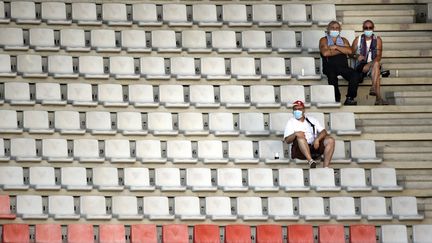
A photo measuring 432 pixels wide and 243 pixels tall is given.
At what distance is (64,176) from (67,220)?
0.57 metres

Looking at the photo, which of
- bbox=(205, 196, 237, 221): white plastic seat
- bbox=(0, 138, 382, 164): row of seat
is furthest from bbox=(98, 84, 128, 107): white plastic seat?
bbox=(205, 196, 237, 221): white plastic seat

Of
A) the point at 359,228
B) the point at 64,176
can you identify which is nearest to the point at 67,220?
the point at 64,176

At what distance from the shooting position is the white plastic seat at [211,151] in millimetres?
18828

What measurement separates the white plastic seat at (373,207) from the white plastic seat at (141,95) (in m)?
2.69

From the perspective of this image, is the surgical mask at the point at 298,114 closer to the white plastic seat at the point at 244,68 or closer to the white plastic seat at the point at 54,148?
the white plastic seat at the point at 244,68

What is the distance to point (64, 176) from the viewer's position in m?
18.5

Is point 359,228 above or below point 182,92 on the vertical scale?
below

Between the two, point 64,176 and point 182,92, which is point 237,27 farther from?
point 64,176

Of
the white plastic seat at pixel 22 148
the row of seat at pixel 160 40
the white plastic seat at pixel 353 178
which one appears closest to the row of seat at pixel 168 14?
the row of seat at pixel 160 40

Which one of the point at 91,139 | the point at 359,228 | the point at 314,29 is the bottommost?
the point at 359,228

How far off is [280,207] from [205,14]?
303 cm

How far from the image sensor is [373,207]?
18656mm

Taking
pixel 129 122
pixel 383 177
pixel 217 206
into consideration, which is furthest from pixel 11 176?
pixel 383 177

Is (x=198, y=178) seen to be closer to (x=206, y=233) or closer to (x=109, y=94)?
(x=206, y=233)
